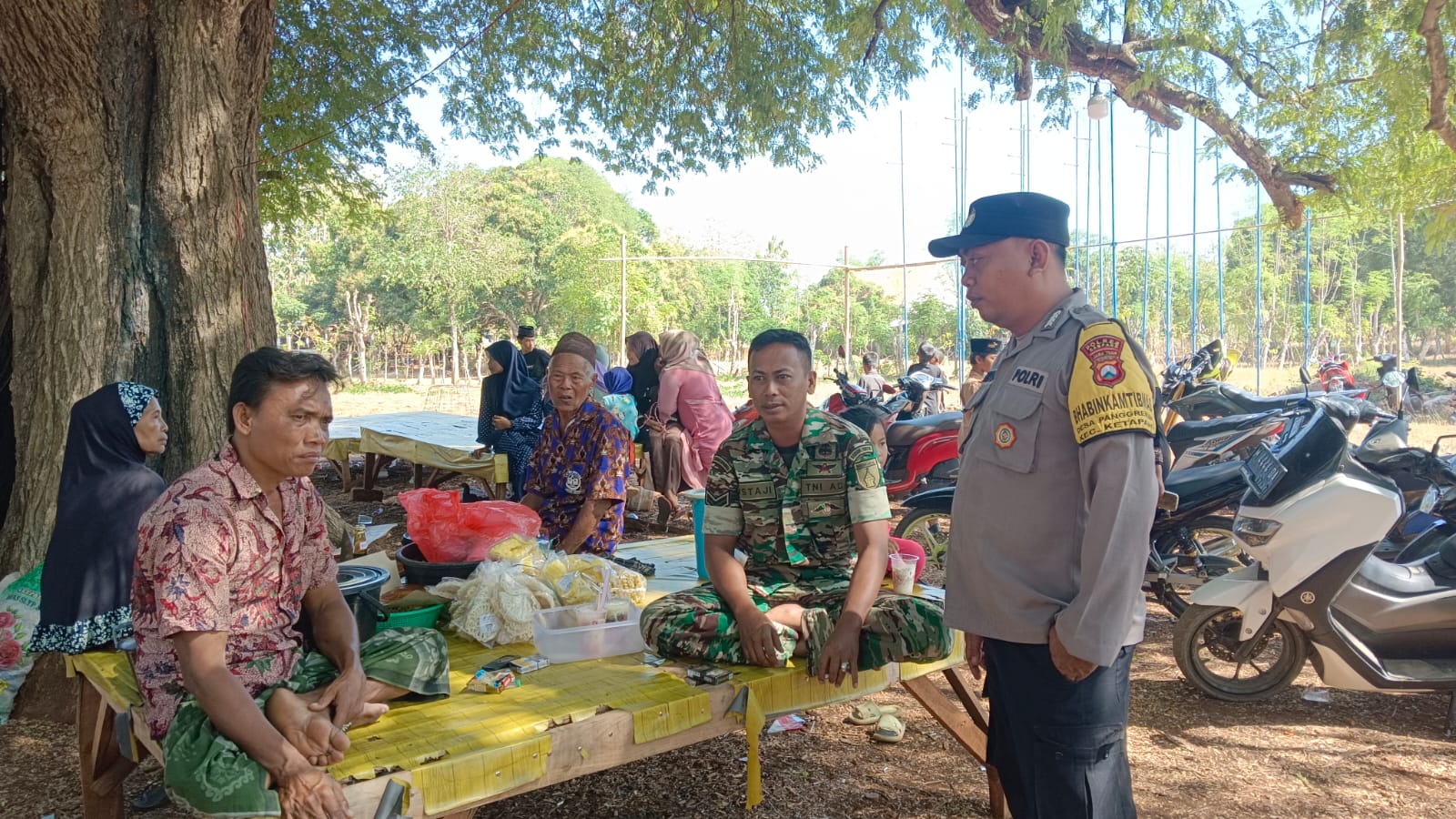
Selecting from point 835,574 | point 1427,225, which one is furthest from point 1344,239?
point 835,574

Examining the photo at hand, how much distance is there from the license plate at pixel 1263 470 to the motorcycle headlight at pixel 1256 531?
0.39 ft

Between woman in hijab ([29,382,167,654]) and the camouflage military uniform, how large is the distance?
6.30 ft

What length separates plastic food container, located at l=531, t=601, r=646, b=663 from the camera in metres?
2.71

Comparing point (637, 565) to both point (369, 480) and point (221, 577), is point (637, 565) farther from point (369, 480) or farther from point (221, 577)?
point (369, 480)

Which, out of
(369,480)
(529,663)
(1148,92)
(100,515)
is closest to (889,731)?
(529,663)

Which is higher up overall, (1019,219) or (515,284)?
(515,284)

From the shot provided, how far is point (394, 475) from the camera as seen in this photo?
10750 millimetres

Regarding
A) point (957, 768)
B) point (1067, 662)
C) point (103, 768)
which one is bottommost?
point (957, 768)

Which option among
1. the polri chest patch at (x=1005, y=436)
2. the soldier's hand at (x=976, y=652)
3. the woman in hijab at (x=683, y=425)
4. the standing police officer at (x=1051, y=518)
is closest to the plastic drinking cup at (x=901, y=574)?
the soldier's hand at (x=976, y=652)

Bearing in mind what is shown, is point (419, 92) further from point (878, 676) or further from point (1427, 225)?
point (1427, 225)

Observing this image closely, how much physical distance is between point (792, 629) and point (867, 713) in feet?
4.90

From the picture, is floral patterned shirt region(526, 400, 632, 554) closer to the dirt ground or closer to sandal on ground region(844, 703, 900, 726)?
the dirt ground

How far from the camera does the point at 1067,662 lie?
1820 mm

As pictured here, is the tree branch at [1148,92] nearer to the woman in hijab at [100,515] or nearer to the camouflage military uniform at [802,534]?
the camouflage military uniform at [802,534]
